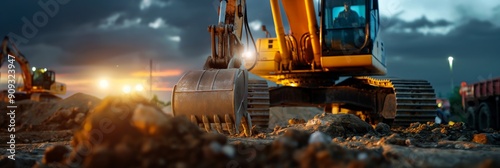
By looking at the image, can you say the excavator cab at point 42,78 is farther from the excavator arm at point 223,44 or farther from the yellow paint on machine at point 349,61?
the excavator arm at point 223,44

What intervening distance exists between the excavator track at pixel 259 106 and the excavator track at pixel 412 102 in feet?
7.89

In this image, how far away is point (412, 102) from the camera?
9.42 meters

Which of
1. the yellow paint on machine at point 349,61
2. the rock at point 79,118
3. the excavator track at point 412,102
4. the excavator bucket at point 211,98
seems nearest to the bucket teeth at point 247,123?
the excavator bucket at point 211,98

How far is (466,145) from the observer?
16.7 feet

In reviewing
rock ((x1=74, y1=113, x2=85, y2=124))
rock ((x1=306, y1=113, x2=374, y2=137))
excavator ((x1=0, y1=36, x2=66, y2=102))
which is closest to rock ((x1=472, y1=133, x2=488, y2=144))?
rock ((x1=306, y1=113, x2=374, y2=137))

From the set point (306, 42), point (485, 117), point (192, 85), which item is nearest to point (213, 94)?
point (192, 85)

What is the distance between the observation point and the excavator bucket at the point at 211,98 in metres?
5.56

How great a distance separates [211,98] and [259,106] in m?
3.97

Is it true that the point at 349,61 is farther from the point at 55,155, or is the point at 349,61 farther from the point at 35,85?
the point at 35,85

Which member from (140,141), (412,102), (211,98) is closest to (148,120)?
(140,141)

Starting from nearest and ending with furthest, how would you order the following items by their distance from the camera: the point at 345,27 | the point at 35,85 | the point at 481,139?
1. the point at 481,139
2. the point at 345,27
3. the point at 35,85

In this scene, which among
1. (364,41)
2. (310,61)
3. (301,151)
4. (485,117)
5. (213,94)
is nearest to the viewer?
(301,151)

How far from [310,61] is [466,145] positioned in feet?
18.3

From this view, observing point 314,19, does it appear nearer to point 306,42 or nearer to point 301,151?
point 306,42
